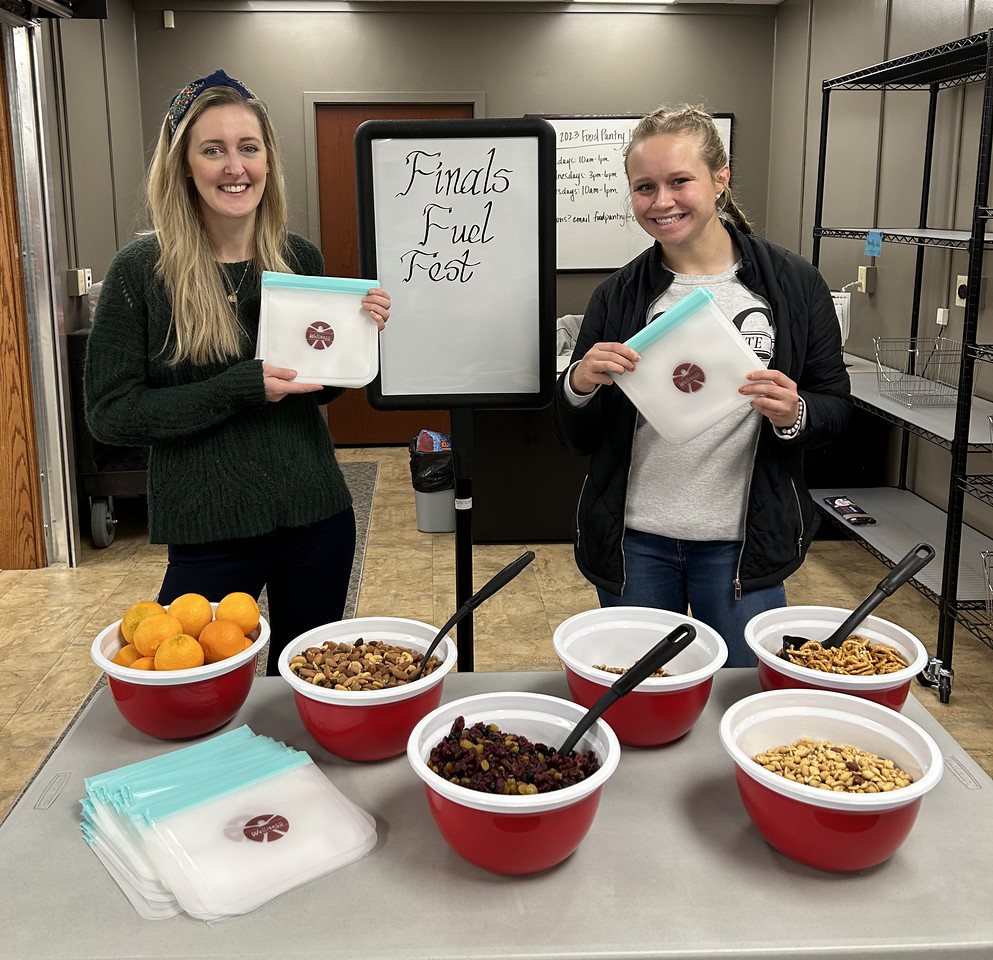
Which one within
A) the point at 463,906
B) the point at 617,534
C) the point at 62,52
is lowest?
the point at 463,906

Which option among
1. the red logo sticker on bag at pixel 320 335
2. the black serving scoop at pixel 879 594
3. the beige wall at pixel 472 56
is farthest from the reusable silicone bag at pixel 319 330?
the beige wall at pixel 472 56

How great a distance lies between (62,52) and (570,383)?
12.7 feet

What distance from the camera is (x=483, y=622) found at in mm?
3682

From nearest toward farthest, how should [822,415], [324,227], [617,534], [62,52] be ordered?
[822,415] → [617,534] → [62,52] → [324,227]

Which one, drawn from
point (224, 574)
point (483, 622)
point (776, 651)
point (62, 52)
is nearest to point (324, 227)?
point (62, 52)

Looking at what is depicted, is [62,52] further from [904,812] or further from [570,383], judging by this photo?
[904,812]

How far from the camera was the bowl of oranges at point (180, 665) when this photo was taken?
120cm

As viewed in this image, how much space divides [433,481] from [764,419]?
3.15 metres

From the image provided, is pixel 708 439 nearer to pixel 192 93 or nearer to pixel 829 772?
pixel 829 772

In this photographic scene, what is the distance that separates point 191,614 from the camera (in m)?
1.26

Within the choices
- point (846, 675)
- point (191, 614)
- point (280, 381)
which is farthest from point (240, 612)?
point (846, 675)

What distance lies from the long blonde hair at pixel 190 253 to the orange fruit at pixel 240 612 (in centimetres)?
53

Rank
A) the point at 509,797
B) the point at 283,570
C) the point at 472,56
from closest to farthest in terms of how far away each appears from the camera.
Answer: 1. the point at 509,797
2. the point at 283,570
3. the point at 472,56

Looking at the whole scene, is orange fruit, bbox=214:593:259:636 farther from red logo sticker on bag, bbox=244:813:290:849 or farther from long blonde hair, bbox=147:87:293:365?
long blonde hair, bbox=147:87:293:365
